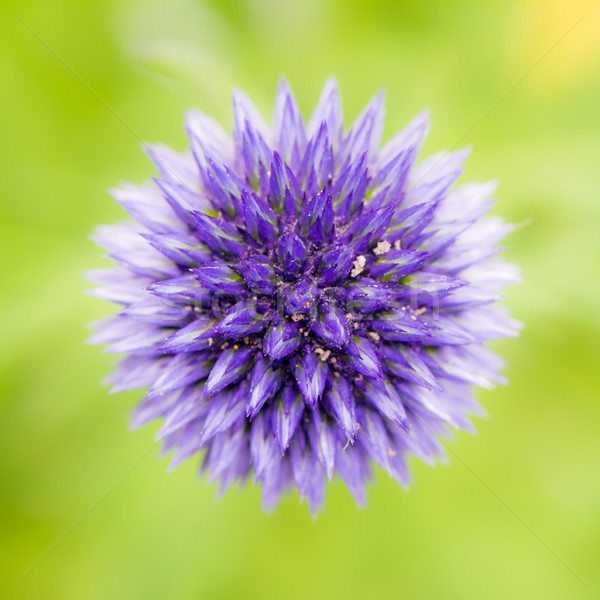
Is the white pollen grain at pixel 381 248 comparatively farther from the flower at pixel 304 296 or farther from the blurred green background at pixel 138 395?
the blurred green background at pixel 138 395

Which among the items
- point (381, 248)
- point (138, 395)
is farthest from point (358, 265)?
point (138, 395)

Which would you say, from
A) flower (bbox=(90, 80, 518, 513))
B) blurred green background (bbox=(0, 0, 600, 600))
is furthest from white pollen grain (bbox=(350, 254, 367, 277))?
blurred green background (bbox=(0, 0, 600, 600))

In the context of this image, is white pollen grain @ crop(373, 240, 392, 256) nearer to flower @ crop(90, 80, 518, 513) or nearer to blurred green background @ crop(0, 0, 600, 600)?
flower @ crop(90, 80, 518, 513)

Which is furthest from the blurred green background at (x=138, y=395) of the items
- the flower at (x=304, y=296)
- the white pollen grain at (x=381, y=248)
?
the white pollen grain at (x=381, y=248)

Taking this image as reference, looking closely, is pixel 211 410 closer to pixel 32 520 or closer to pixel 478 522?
pixel 32 520

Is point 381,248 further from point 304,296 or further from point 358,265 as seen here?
point 304,296

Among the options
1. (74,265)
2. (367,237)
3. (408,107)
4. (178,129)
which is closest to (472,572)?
(367,237)

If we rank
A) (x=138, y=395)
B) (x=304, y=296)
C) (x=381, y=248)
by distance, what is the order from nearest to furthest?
(x=304, y=296) < (x=381, y=248) < (x=138, y=395)
